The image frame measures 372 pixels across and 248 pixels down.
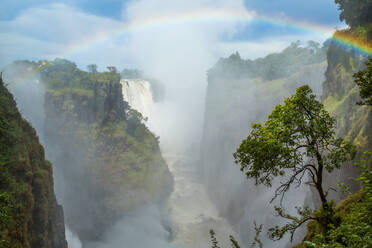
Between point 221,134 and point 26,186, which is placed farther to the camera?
point 221,134

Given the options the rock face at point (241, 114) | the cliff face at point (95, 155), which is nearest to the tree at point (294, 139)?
the rock face at point (241, 114)

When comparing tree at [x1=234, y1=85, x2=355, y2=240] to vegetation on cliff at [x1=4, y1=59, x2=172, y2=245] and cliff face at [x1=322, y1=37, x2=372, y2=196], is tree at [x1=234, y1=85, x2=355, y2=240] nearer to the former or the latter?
cliff face at [x1=322, y1=37, x2=372, y2=196]

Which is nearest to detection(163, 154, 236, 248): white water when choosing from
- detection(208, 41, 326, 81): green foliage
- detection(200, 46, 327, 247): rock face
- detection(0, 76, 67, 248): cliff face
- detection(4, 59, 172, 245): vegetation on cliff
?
detection(200, 46, 327, 247): rock face

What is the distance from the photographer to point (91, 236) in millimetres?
41938

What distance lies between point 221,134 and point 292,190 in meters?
27.6

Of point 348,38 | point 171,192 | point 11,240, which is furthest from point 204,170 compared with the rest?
point 11,240

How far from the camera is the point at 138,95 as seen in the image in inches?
2852

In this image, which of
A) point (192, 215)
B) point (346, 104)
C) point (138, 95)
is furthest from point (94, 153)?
point (346, 104)

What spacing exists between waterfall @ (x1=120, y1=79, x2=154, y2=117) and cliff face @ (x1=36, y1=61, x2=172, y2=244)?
1061 centimetres

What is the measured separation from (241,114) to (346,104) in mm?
35043

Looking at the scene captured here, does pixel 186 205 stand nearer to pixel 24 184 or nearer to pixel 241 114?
pixel 241 114

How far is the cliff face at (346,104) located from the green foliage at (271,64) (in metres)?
39.0

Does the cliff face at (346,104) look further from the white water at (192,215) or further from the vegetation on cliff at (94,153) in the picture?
the vegetation on cliff at (94,153)

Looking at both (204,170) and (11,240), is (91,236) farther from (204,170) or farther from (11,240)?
(204,170)
